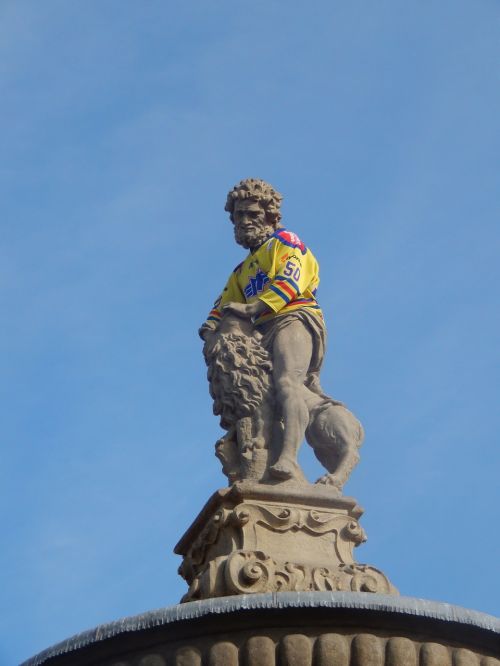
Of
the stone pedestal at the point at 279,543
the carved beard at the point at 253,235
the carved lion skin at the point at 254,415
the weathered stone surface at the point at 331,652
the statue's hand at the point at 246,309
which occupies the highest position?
the carved beard at the point at 253,235

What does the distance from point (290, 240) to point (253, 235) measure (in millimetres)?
434

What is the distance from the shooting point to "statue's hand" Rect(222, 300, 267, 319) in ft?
52.5

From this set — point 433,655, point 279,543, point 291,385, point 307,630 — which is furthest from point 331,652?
point 291,385

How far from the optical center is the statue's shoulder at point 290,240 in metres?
16.3

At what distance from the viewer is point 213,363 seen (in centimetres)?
1584

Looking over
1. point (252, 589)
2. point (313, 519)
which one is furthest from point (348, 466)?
point (252, 589)

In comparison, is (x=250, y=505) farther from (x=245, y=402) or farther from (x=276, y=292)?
(x=276, y=292)

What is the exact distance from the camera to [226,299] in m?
16.6

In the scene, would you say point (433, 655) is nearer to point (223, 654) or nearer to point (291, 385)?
point (223, 654)

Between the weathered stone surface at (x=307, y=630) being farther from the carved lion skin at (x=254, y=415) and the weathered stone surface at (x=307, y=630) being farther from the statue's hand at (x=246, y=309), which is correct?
the statue's hand at (x=246, y=309)

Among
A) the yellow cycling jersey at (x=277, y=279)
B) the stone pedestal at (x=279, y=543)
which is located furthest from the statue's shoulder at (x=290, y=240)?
the stone pedestal at (x=279, y=543)

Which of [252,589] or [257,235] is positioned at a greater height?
[257,235]

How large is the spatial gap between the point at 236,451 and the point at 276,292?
161 cm

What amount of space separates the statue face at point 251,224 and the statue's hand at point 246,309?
2.46 feet
